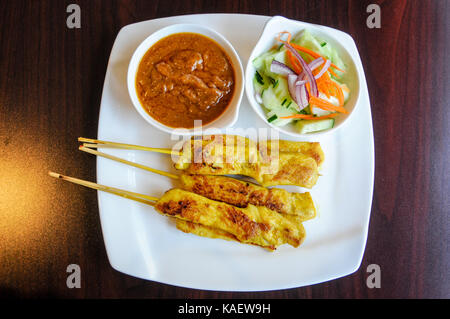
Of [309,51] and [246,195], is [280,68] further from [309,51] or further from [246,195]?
[246,195]

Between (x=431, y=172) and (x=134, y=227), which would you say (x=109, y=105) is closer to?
(x=134, y=227)

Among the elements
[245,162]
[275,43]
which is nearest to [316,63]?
[275,43]

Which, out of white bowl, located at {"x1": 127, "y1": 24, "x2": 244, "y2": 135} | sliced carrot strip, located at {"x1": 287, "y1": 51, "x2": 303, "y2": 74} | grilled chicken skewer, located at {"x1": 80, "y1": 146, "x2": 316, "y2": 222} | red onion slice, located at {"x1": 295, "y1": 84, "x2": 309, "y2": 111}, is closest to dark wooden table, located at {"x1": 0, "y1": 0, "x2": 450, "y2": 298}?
white bowl, located at {"x1": 127, "y1": 24, "x2": 244, "y2": 135}

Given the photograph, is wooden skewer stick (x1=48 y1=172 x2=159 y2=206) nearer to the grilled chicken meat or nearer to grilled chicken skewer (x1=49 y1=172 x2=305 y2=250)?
grilled chicken skewer (x1=49 y1=172 x2=305 y2=250)

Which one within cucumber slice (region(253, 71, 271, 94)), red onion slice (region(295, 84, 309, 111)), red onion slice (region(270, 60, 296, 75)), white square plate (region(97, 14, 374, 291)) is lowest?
white square plate (region(97, 14, 374, 291))

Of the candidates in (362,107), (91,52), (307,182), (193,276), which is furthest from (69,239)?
(362,107)
